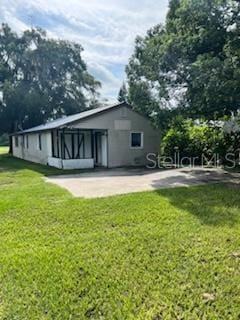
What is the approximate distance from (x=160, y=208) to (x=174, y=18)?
9988 millimetres

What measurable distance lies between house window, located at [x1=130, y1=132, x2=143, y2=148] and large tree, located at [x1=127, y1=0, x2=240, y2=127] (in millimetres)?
4318

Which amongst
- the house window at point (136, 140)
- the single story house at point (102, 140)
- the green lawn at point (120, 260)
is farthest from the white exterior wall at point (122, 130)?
the green lawn at point (120, 260)

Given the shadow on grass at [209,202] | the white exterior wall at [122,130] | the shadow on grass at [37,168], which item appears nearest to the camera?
the shadow on grass at [209,202]

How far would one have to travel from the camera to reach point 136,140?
18781 millimetres

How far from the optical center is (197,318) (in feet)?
10.1

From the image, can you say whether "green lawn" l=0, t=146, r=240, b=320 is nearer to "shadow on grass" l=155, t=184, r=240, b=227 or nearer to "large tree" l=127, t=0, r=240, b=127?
"shadow on grass" l=155, t=184, r=240, b=227

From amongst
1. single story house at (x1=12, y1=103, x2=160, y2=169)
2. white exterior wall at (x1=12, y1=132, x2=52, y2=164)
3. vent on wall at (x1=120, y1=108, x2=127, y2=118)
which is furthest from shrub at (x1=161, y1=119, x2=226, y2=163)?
white exterior wall at (x1=12, y1=132, x2=52, y2=164)

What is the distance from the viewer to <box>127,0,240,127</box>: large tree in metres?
10.2

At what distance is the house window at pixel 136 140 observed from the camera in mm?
18625

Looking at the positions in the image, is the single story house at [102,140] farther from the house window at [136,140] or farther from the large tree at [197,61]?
the large tree at [197,61]

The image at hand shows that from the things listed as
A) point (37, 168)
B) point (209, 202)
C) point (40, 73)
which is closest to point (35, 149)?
point (37, 168)

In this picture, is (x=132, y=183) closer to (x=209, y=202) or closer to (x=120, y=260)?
(x=209, y=202)

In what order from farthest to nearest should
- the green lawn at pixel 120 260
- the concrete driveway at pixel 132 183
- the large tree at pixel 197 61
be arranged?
1. the large tree at pixel 197 61
2. the concrete driveway at pixel 132 183
3. the green lawn at pixel 120 260

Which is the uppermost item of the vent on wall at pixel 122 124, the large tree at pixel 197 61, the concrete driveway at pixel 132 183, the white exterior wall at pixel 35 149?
the large tree at pixel 197 61
